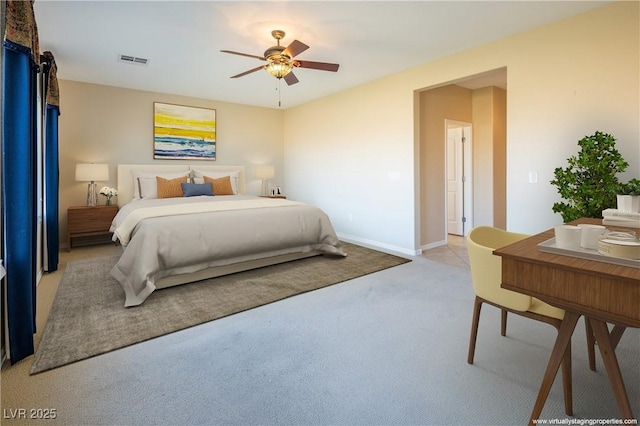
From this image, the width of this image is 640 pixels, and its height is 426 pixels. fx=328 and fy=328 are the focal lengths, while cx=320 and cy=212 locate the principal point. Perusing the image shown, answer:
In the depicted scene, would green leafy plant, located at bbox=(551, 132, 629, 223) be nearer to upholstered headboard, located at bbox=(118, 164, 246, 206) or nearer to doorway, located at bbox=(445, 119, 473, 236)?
doorway, located at bbox=(445, 119, 473, 236)

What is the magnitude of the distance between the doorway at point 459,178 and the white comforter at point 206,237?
2.82 meters

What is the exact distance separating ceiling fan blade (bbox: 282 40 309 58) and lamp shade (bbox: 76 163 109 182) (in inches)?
138

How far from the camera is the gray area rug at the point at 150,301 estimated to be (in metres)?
2.16

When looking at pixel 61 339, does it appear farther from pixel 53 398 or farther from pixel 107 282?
pixel 107 282

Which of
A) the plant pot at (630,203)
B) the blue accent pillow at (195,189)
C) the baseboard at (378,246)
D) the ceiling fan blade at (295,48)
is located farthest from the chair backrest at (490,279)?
the blue accent pillow at (195,189)

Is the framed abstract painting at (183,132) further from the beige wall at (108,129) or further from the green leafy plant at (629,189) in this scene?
the green leafy plant at (629,189)

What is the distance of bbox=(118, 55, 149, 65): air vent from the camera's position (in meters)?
3.88

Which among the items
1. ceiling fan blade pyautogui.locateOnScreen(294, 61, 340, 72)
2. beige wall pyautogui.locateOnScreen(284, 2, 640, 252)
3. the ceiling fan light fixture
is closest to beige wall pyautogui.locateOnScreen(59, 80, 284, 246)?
beige wall pyautogui.locateOnScreen(284, 2, 640, 252)

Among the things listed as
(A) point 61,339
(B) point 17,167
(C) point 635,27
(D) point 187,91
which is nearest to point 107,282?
(A) point 61,339

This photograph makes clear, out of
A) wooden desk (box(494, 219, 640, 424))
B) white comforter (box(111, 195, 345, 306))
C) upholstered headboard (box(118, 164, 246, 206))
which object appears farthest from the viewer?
upholstered headboard (box(118, 164, 246, 206))

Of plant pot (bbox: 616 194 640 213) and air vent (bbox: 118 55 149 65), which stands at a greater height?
air vent (bbox: 118 55 149 65)

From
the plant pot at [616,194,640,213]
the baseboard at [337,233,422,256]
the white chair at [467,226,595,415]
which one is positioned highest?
the plant pot at [616,194,640,213]

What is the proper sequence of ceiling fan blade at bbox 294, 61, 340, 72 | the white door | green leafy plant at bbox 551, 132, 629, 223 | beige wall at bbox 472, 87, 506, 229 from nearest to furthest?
1. green leafy plant at bbox 551, 132, 629, 223
2. ceiling fan blade at bbox 294, 61, 340, 72
3. beige wall at bbox 472, 87, 506, 229
4. the white door

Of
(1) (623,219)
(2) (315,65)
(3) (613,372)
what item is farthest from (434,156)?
(3) (613,372)
